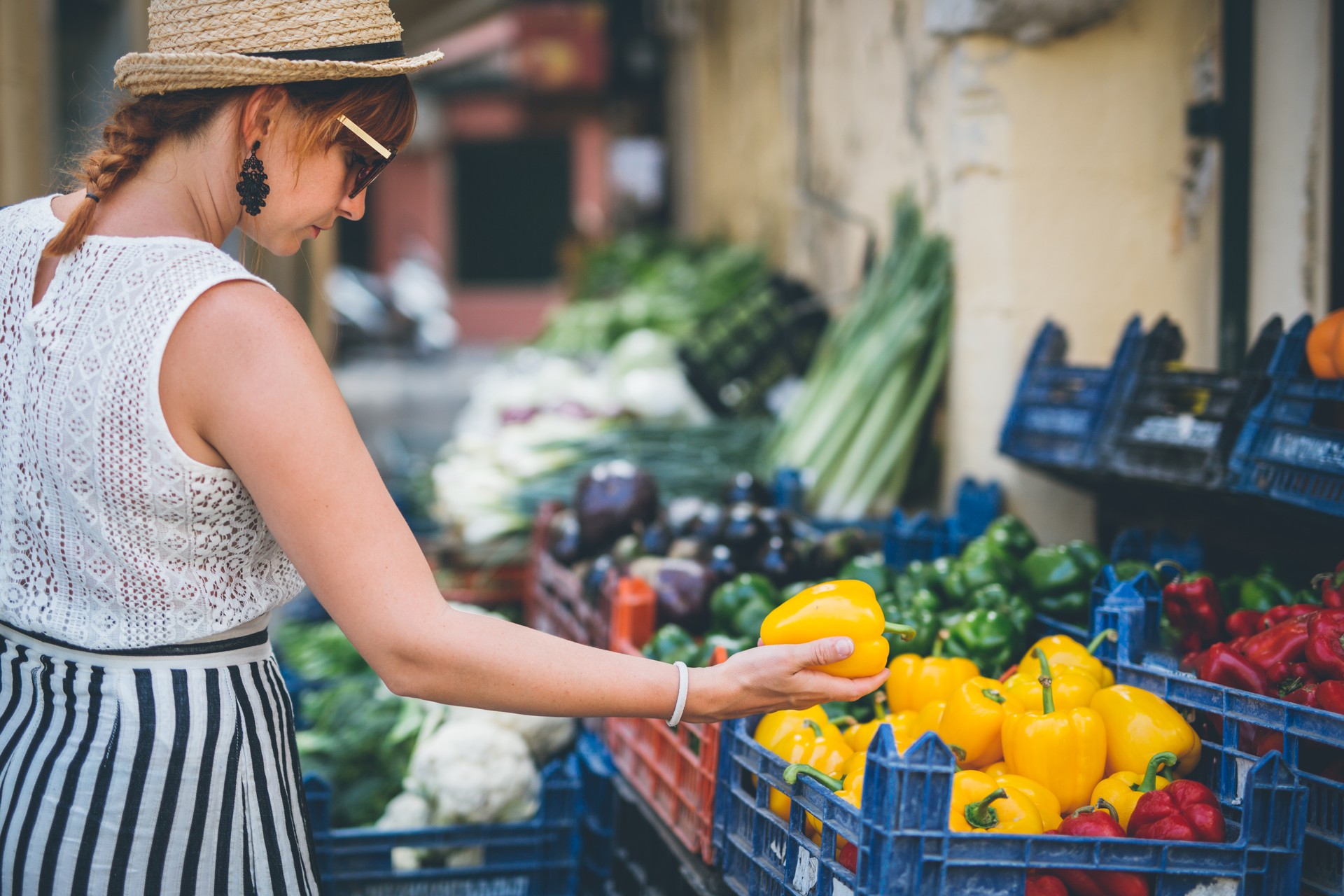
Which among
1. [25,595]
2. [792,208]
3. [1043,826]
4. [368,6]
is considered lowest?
[1043,826]

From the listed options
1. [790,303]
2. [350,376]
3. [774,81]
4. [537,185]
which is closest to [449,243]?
[537,185]

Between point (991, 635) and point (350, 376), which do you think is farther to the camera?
point (350, 376)

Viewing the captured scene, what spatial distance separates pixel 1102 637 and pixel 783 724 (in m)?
0.62

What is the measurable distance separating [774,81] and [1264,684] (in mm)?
6343

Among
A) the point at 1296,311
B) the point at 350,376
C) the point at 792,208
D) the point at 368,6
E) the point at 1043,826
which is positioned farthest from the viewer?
the point at 350,376

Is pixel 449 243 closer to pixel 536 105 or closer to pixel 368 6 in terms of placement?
Answer: pixel 536 105

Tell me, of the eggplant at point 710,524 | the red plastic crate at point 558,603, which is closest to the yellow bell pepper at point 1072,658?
the red plastic crate at point 558,603

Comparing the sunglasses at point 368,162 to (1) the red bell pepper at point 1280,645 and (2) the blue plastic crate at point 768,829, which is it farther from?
(1) the red bell pepper at point 1280,645

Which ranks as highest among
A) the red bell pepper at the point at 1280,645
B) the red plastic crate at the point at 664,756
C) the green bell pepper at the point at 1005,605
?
the red bell pepper at the point at 1280,645

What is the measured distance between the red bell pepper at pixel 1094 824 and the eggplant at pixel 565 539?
6.93 feet

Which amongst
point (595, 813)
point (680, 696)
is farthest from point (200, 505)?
point (595, 813)

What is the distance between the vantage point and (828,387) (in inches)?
165

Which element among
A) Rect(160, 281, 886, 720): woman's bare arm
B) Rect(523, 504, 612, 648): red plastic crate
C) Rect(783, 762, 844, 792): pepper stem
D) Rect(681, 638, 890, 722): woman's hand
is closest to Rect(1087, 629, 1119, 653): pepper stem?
Rect(783, 762, 844, 792): pepper stem

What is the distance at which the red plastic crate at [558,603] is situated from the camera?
2.98 metres
